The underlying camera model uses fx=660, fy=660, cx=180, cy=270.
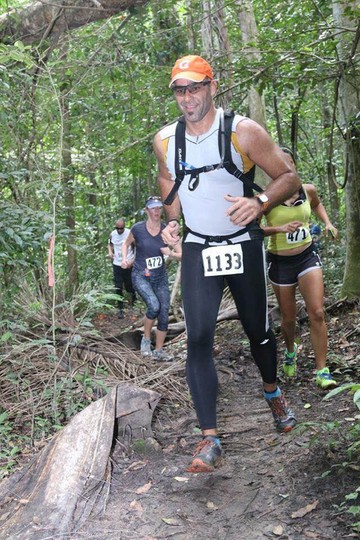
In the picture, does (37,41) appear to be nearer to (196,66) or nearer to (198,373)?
(196,66)

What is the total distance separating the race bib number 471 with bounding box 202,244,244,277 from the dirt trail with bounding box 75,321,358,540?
113 centimetres

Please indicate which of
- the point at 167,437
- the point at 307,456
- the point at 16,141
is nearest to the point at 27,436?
the point at 167,437

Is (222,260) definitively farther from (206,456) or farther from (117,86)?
(117,86)

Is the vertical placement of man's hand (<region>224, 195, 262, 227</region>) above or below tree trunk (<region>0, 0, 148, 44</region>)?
below

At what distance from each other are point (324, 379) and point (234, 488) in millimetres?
2072

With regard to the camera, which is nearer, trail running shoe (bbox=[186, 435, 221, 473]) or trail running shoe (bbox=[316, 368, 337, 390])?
trail running shoe (bbox=[186, 435, 221, 473])

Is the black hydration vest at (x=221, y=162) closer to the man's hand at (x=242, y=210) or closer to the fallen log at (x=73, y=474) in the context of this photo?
the man's hand at (x=242, y=210)

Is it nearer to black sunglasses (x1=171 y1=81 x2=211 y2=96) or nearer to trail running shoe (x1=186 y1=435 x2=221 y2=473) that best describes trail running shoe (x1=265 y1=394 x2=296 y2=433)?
trail running shoe (x1=186 y1=435 x2=221 y2=473)

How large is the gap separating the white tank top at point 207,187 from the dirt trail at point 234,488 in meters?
1.42

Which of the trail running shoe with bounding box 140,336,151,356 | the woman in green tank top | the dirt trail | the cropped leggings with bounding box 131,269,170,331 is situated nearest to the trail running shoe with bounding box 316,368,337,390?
the woman in green tank top

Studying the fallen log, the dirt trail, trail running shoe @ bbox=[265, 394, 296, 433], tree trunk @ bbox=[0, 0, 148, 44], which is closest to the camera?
the dirt trail

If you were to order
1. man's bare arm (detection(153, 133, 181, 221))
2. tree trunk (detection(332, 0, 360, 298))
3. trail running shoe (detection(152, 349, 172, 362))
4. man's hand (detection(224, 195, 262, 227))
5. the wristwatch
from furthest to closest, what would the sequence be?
tree trunk (detection(332, 0, 360, 298)), trail running shoe (detection(152, 349, 172, 362)), man's bare arm (detection(153, 133, 181, 221)), the wristwatch, man's hand (detection(224, 195, 262, 227))

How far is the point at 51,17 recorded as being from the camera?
8.18m

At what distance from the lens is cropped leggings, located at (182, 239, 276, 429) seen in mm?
4094
